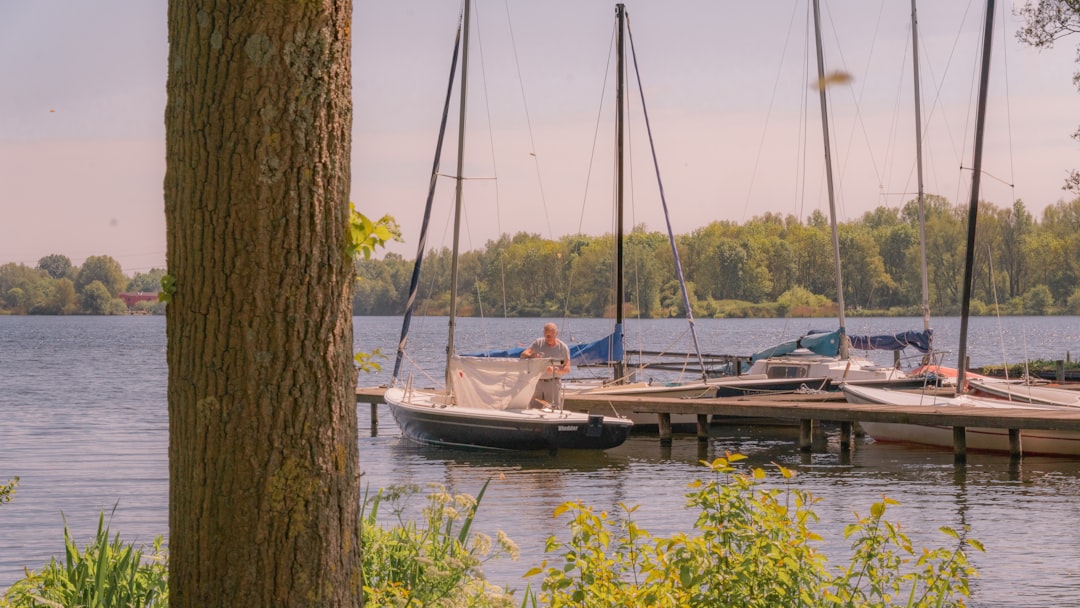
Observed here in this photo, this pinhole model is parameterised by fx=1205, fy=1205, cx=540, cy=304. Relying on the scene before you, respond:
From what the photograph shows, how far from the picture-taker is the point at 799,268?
14000cm

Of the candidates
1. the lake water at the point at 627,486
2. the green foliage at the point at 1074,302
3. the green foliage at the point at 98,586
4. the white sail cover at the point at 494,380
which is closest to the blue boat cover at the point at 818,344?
the lake water at the point at 627,486

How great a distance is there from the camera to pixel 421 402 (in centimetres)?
2450

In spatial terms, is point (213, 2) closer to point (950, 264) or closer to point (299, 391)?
point (299, 391)

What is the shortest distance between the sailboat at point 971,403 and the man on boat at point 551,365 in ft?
20.8

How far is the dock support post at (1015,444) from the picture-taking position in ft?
69.1

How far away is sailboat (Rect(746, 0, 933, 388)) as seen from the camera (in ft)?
95.6

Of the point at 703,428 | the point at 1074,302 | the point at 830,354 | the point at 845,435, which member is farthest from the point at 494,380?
the point at 1074,302

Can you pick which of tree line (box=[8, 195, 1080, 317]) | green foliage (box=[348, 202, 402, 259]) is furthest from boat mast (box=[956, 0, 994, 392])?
tree line (box=[8, 195, 1080, 317])

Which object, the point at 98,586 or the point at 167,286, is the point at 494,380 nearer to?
the point at 98,586

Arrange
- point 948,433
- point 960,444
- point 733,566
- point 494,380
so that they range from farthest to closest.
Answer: point 948,433
point 494,380
point 960,444
point 733,566

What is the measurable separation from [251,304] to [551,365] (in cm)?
1758

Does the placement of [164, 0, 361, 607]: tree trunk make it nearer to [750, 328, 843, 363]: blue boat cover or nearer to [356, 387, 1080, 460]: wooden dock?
[356, 387, 1080, 460]: wooden dock

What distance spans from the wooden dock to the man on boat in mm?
2276

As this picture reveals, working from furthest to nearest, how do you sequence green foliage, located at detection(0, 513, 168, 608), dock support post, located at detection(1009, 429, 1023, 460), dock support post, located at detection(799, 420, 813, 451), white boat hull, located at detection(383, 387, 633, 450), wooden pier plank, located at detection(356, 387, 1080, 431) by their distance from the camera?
dock support post, located at detection(799, 420, 813, 451), white boat hull, located at detection(383, 387, 633, 450), dock support post, located at detection(1009, 429, 1023, 460), wooden pier plank, located at detection(356, 387, 1080, 431), green foliage, located at detection(0, 513, 168, 608)
